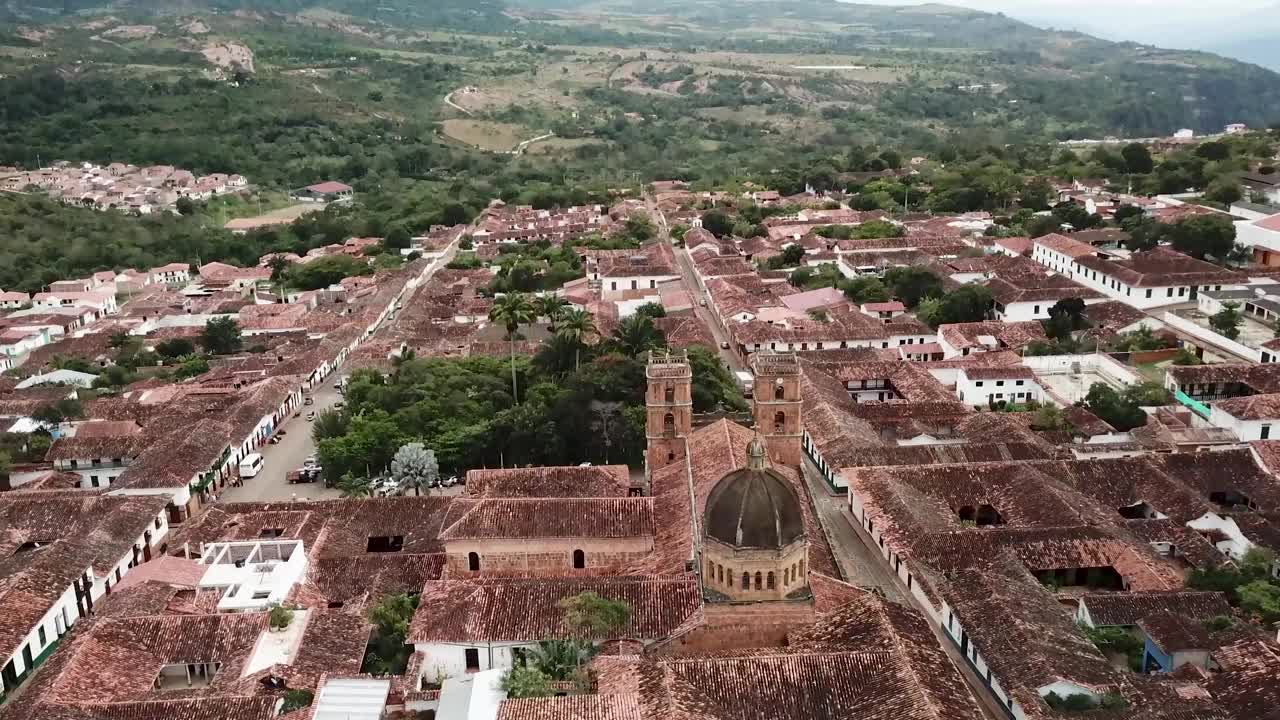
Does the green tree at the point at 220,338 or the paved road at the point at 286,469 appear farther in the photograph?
the green tree at the point at 220,338

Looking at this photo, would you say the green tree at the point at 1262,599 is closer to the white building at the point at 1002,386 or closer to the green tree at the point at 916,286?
the white building at the point at 1002,386

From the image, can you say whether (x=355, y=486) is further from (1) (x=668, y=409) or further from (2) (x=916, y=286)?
(2) (x=916, y=286)

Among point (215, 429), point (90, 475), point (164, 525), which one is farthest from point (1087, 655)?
point (90, 475)

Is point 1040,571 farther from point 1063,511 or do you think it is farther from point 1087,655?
point 1087,655

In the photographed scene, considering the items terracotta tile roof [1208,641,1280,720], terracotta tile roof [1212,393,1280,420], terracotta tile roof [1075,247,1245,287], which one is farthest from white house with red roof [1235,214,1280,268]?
terracotta tile roof [1208,641,1280,720]

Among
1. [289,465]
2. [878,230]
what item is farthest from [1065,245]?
[289,465]

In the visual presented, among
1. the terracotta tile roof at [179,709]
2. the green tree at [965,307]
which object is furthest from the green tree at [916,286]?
the terracotta tile roof at [179,709]

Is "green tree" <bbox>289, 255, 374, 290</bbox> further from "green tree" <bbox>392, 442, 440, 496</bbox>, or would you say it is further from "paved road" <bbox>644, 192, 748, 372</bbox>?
"green tree" <bbox>392, 442, 440, 496</bbox>

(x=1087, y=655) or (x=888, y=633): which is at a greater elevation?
(x=888, y=633)
